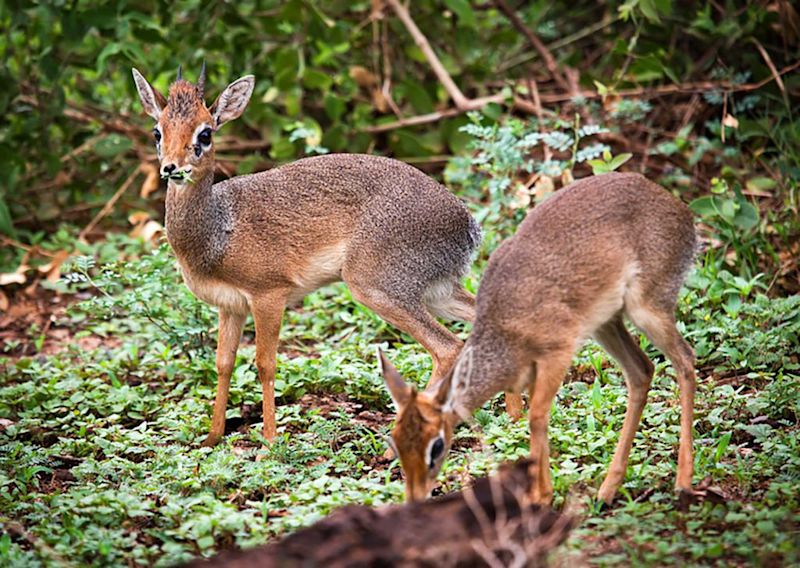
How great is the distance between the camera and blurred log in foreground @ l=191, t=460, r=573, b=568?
11.4 ft

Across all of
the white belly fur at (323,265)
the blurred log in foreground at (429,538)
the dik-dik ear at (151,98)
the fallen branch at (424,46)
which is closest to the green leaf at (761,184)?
the fallen branch at (424,46)

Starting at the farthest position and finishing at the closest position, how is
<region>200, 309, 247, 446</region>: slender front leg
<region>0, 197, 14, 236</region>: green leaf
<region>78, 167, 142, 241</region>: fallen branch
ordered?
1. <region>78, 167, 142, 241</region>: fallen branch
2. <region>0, 197, 14, 236</region>: green leaf
3. <region>200, 309, 247, 446</region>: slender front leg

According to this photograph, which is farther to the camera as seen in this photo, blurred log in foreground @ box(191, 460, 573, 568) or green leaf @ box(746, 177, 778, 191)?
green leaf @ box(746, 177, 778, 191)

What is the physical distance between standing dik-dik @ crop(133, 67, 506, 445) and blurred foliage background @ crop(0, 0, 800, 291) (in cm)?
156

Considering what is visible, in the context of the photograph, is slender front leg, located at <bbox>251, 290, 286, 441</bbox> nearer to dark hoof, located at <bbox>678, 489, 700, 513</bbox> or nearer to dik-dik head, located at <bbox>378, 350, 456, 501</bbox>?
dik-dik head, located at <bbox>378, 350, 456, 501</bbox>

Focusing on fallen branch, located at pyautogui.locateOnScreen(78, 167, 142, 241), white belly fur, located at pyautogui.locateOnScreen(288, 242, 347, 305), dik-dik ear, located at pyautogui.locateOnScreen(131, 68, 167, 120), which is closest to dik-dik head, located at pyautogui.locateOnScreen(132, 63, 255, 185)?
dik-dik ear, located at pyautogui.locateOnScreen(131, 68, 167, 120)

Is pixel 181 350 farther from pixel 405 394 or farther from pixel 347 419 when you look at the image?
pixel 405 394

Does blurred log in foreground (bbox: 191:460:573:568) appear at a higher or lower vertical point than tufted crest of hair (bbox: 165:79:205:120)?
lower

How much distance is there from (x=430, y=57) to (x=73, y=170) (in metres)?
3.42

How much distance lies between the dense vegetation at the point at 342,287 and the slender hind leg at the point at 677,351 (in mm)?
217

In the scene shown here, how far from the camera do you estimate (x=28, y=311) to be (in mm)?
8719

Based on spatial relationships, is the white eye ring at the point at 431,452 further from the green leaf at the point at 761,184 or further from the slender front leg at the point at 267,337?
the green leaf at the point at 761,184

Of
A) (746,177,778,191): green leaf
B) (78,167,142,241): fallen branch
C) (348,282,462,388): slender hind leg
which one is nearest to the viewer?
(348,282,462,388): slender hind leg

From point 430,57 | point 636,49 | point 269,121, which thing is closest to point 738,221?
point 636,49
